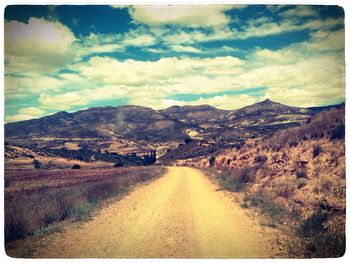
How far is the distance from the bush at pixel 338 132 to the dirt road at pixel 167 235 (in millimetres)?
4668

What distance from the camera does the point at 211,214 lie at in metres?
12.0

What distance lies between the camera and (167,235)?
30.9 feet

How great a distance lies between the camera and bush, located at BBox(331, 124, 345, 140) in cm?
1300

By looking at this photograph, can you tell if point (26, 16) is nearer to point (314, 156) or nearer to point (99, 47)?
point (99, 47)

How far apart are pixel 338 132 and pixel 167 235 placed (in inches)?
315

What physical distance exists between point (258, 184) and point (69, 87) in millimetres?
10518

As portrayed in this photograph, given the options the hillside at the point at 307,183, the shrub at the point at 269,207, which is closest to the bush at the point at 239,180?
the hillside at the point at 307,183

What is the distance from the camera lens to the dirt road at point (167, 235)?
8234mm

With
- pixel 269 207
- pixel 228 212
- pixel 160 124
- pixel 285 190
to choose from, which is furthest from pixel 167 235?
pixel 160 124

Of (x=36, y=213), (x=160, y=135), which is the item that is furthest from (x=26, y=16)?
(x=160, y=135)

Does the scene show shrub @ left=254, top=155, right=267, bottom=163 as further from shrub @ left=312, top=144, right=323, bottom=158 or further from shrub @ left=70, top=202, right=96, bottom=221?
shrub @ left=70, top=202, right=96, bottom=221

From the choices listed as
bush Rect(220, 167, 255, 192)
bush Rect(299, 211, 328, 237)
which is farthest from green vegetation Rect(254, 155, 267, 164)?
bush Rect(299, 211, 328, 237)

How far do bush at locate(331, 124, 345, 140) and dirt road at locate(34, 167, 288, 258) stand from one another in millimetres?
4668

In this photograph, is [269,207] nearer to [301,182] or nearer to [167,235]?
[301,182]
